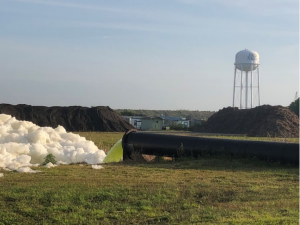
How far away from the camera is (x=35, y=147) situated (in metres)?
13.5

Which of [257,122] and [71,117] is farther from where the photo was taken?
[71,117]

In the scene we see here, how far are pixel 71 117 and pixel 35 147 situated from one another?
36707 mm

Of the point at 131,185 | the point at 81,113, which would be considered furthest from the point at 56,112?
the point at 131,185

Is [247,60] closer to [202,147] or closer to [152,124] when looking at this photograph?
[152,124]

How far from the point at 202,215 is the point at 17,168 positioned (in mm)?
6273

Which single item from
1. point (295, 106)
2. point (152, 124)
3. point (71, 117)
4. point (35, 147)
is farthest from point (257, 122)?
point (35, 147)

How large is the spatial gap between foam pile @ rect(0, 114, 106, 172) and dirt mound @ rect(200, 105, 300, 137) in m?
26.7

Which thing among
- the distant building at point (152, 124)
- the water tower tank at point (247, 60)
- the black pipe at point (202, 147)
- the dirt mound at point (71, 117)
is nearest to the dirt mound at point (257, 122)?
the distant building at point (152, 124)

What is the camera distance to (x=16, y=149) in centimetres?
1309

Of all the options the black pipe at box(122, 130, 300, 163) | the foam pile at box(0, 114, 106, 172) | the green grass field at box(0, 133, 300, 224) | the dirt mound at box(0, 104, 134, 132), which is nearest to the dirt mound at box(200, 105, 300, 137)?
the dirt mound at box(0, 104, 134, 132)

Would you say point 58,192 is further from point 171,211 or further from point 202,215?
point 202,215

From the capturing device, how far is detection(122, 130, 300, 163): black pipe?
12906mm

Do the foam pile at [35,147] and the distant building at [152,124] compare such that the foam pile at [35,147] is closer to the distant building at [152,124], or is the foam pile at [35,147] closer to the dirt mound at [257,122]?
the dirt mound at [257,122]

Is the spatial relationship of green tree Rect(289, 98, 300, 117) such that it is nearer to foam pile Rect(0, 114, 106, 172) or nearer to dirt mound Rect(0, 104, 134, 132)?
dirt mound Rect(0, 104, 134, 132)
